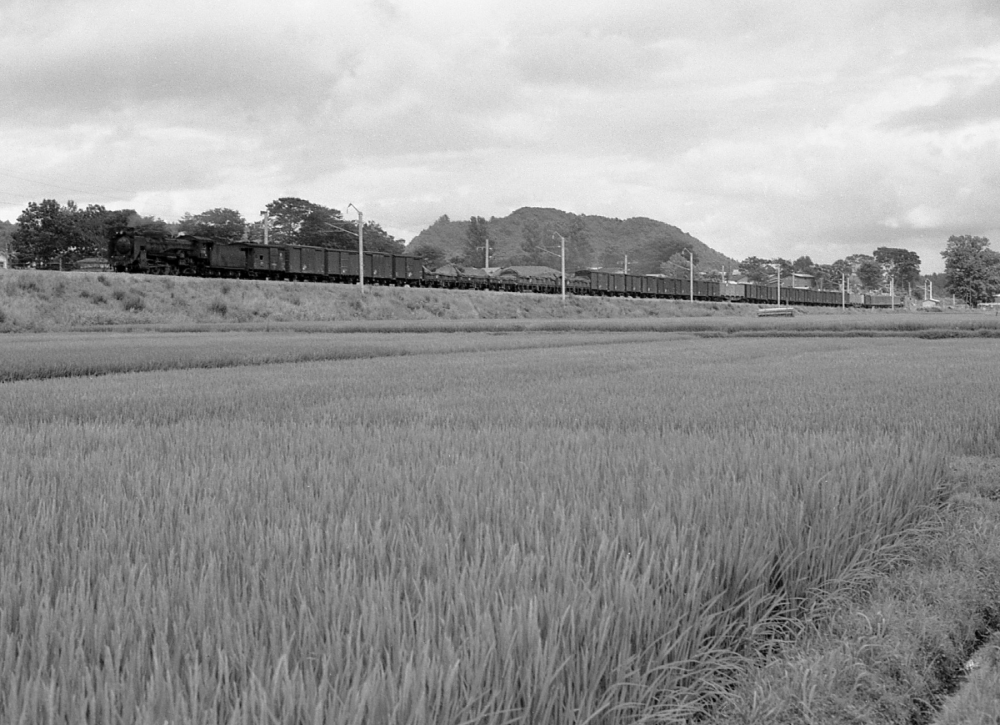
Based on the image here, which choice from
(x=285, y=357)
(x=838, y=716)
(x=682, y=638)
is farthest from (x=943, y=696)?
(x=285, y=357)

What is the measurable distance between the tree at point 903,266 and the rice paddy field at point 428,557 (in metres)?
179

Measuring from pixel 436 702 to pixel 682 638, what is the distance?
84 cm

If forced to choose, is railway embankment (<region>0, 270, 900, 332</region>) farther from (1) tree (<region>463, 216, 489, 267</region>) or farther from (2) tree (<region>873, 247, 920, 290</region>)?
(2) tree (<region>873, 247, 920, 290</region>)

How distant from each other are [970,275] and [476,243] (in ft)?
258

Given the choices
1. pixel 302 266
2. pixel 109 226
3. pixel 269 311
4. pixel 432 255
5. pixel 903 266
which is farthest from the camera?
pixel 903 266

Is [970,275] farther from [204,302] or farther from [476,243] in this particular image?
[204,302]

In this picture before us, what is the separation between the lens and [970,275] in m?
107

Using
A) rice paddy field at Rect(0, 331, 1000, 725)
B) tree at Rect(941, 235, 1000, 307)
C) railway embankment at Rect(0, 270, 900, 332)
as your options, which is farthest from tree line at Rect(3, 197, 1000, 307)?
rice paddy field at Rect(0, 331, 1000, 725)

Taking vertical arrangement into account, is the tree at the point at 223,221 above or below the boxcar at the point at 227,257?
above

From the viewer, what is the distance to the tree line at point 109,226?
3536 inches

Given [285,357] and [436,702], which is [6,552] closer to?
[436,702]

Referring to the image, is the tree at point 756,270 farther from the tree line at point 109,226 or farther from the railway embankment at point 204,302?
the railway embankment at point 204,302

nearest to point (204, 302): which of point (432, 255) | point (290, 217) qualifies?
point (290, 217)

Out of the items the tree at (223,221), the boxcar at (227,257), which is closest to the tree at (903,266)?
the tree at (223,221)
